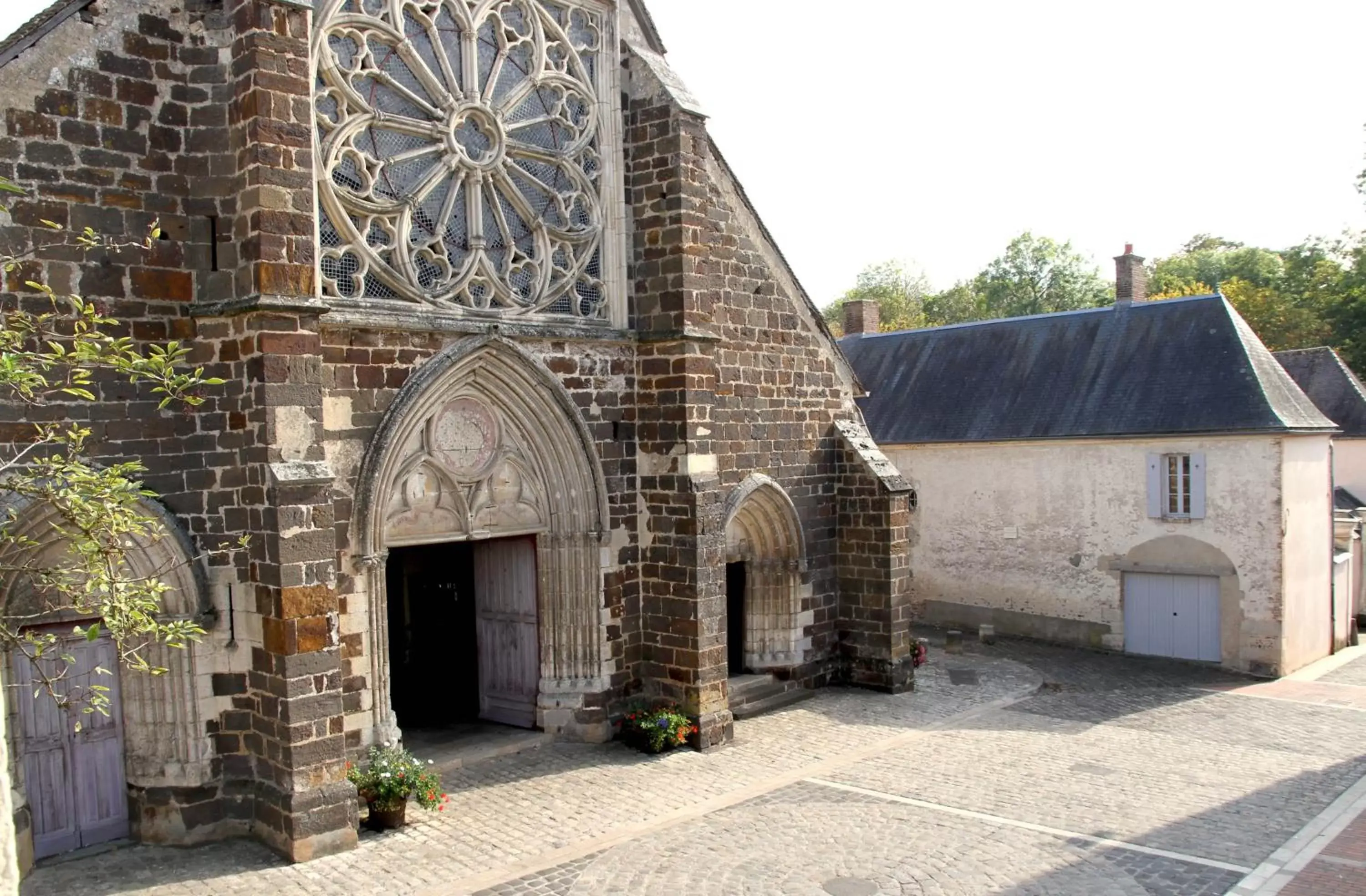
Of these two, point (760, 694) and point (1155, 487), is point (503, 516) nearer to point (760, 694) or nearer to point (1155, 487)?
point (760, 694)

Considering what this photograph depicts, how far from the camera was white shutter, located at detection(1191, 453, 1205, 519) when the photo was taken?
1809 cm

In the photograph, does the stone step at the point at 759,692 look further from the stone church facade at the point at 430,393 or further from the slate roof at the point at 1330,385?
the slate roof at the point at 1330,385

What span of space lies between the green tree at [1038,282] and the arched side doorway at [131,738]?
47.6m

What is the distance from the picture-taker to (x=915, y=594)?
73.5 feet

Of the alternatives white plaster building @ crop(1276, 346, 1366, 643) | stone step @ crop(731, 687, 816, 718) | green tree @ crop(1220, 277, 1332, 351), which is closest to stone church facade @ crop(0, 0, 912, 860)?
stone step @ crop(731, 687, 816, 718)

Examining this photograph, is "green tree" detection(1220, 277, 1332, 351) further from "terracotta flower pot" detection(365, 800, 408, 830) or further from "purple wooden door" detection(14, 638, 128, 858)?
"purple wooden door" detection(14, 638, 128, 858)

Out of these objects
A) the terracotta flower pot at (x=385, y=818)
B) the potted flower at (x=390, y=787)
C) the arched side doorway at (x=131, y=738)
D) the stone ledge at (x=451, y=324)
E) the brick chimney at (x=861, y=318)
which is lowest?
the terracotta flower pot at (x=385, y=818)

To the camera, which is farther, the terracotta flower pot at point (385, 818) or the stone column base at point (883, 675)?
the stone column base at point (883, 675)

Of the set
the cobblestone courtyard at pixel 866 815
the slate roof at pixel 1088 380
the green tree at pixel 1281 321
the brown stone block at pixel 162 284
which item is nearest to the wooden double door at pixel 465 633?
the cobblestone courtyard at pixel 866 815

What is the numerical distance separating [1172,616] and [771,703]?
29.4 feet

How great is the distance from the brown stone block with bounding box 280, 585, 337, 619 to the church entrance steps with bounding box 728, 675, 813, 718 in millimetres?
5872

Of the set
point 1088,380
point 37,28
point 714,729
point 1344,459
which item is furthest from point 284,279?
point 1344,459

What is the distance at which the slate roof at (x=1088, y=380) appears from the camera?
1844cm

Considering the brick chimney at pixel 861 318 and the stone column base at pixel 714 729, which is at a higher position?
the brick chimney at pixel 861 318
